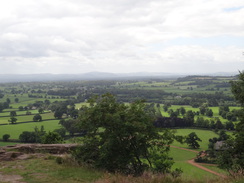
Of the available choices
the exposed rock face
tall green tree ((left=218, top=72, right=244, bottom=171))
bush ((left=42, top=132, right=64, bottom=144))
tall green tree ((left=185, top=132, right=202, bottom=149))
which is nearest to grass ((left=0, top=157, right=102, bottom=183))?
the exposed rock face

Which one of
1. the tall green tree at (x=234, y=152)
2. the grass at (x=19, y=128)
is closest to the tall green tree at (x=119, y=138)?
the tall green tree at (x=234, y=152)

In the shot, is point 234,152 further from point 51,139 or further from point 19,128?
point 19,128

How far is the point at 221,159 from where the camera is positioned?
593 inches

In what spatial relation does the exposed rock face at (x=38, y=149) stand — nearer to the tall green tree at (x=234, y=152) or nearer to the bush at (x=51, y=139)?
the bush at (x=51, y=139)

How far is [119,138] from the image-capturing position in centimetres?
1384

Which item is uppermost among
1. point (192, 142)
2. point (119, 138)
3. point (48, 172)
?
point (119, 138)

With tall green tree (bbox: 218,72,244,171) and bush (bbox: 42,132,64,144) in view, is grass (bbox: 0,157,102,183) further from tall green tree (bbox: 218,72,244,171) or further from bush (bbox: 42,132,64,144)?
bush (bbox: 42,132,64,144)

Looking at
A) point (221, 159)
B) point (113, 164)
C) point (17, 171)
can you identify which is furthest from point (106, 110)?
point (221, 159)

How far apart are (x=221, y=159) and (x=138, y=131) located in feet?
22.6

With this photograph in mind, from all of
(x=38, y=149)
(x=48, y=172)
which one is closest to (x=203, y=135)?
(x=38, y=149)

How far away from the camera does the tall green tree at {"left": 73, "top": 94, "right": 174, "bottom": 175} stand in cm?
1335

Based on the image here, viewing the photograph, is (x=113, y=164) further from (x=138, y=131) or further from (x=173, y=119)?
(x=173, y=119)

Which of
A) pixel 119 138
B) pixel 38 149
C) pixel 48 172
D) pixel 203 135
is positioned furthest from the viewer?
pixel 203 135

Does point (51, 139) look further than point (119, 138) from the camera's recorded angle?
Yes
